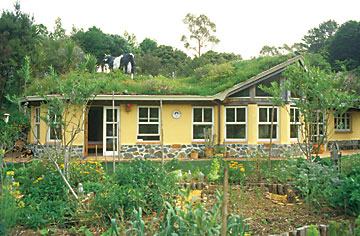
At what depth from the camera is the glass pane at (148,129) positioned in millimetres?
12930

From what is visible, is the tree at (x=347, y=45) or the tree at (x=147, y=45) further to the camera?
the tree at (x=147, y=45)

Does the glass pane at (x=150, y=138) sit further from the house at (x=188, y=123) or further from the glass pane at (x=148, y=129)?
the glass pane at (x=148, y=129)

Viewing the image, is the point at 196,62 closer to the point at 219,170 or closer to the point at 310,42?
the point at 219,170

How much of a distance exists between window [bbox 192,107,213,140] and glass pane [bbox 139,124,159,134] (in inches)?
63.5

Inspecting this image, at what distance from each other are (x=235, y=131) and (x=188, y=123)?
2086 mm

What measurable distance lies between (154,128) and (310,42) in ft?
133

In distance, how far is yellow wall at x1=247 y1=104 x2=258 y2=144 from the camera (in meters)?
13.1

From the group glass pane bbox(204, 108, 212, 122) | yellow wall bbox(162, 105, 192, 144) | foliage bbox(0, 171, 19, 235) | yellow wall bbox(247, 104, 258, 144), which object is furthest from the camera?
glass pane bbox(204, 108, 212, 122)

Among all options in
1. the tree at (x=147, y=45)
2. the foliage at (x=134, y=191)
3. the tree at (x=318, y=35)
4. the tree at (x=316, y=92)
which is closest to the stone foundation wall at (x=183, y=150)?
the tree at (x=316, y=92)

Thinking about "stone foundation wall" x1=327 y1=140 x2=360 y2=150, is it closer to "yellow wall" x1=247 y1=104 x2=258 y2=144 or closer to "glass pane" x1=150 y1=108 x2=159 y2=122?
"yellow wall" x1=247 y1=104 x2=258 y2=144

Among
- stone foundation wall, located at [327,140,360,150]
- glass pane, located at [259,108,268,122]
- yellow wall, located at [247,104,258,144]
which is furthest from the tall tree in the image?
stone foundation wall, located at [327,140,360,150]

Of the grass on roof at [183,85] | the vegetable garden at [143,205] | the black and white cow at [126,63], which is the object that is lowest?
the vegetable garden at [143,205]

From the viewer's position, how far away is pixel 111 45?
3734 centimetres

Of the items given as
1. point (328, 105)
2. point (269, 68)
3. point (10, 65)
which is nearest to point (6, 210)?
point (328, 105)
